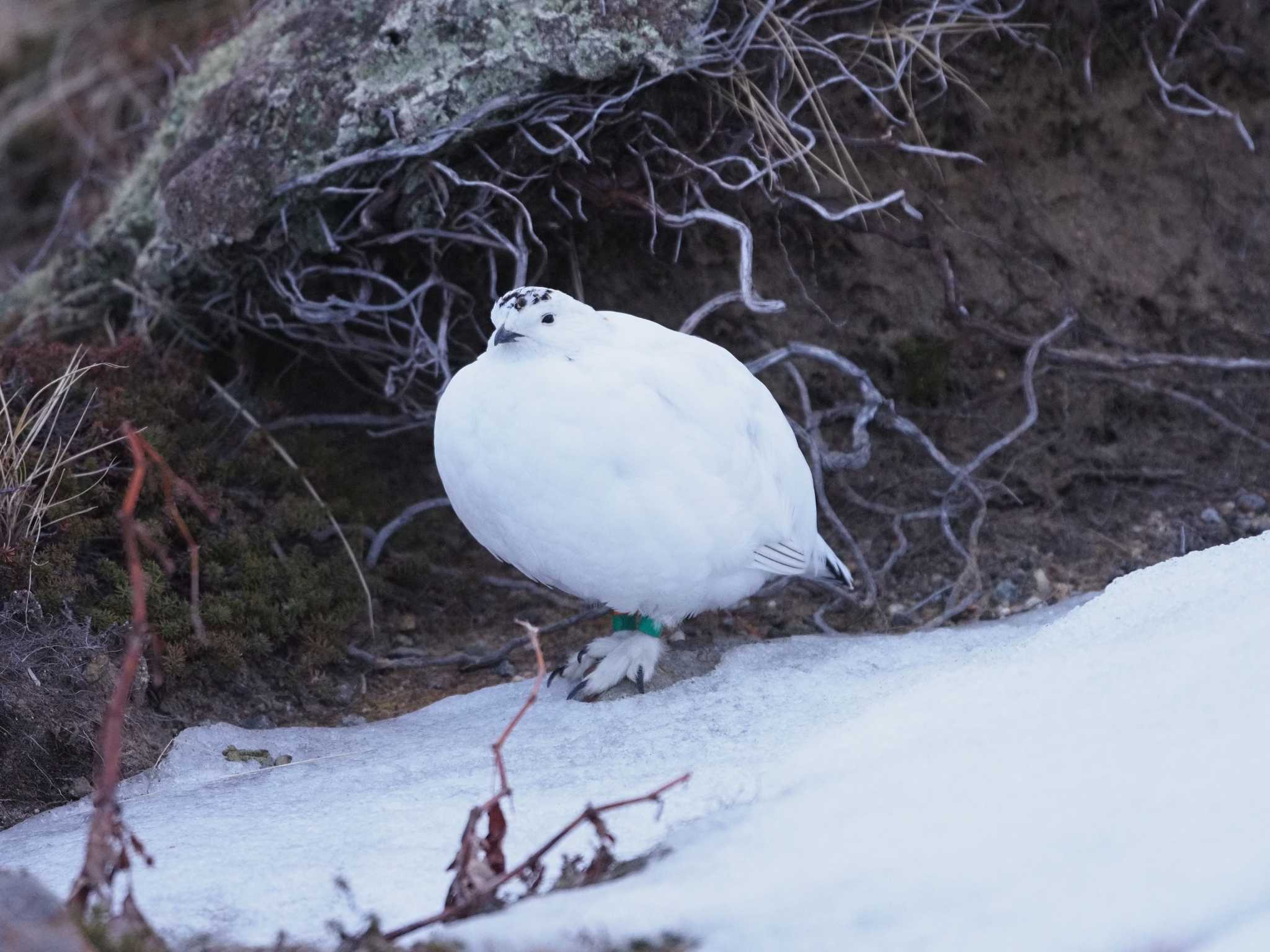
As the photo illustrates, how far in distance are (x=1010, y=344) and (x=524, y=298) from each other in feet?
6.30

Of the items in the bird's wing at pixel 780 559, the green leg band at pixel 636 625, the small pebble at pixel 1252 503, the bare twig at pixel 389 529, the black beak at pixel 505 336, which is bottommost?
the small pebble at pixel 1252 503

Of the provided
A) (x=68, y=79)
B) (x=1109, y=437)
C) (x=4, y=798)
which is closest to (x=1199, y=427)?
(x=1109, y=437)

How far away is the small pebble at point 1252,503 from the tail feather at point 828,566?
1.31 meters

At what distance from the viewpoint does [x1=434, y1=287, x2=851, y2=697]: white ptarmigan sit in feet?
8.82

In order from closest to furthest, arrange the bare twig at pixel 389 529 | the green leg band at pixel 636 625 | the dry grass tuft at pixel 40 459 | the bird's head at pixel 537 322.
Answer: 1. the bird's head at pixel 537 322
2. the dry grass tuft at pixel 40 459
3. the green leg band at pixel 636 625
4. the bare twig at pixel 389 529

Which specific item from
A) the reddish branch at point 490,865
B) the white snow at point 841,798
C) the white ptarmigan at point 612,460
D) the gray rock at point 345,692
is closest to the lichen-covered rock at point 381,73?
the white ptarmigan at point 612,460

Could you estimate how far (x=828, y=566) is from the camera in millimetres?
3430

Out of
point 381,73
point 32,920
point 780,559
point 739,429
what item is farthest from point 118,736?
point 381,73

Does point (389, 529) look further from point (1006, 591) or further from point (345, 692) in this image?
point (1006, 591)

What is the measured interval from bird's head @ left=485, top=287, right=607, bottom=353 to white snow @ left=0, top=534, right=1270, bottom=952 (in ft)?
2.93

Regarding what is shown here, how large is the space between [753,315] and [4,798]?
8.21 feet

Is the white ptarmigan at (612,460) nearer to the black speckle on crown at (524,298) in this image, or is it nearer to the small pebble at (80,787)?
the black speckle on crown at (524,298)

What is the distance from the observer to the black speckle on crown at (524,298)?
2799 millimetres

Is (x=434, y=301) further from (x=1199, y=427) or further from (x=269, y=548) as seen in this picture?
(x=1199, y=427)
